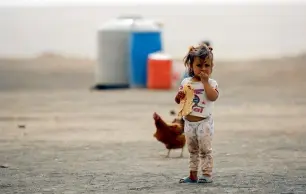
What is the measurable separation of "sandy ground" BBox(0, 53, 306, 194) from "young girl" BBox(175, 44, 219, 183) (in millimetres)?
217

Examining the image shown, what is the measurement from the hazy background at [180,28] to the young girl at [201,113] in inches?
1023

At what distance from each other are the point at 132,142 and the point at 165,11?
138 ft

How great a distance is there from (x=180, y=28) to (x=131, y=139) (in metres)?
35.1

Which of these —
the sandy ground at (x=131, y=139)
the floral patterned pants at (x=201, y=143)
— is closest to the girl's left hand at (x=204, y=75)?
the floral patterned pants at (x=201, y=143)

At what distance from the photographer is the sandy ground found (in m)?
9.34

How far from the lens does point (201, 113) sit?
917 cm

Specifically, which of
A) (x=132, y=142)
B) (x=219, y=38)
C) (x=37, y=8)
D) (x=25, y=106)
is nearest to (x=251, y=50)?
(x=219, y=38)

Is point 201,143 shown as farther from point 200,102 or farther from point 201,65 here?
point 201,65

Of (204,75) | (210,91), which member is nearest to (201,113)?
(210,91)

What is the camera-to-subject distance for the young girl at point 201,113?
9.12m

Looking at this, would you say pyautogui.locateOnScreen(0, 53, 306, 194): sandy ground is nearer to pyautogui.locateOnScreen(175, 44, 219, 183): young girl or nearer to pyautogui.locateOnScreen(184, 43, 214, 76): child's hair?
pyautogui.locateOnScreen(175, 44, 219, 183): young girl

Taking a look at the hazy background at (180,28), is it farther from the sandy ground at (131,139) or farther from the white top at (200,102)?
the white top at (200,102)

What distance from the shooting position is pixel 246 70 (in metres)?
27.2

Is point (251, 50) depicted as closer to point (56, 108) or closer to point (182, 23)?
point (182, 23)
